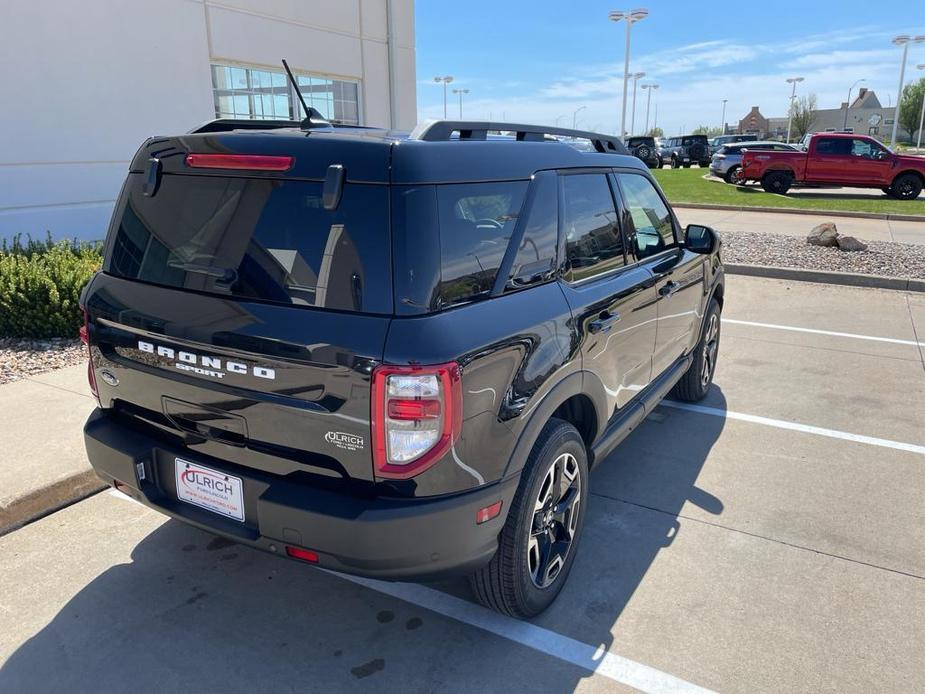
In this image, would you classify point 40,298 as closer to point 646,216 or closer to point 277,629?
point 277,629

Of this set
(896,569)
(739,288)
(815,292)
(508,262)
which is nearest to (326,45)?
(739,288)

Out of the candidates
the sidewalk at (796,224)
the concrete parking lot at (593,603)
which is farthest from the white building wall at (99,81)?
the sidewalk at (796,224)

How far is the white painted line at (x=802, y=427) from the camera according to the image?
4.58 m

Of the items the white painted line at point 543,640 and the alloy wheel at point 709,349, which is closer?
the white painted line at point 543,640

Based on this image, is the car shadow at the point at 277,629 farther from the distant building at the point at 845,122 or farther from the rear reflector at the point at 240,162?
the distant building at the point at 845,122

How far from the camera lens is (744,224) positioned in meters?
15.7

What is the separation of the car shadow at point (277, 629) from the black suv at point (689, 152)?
4195 cm

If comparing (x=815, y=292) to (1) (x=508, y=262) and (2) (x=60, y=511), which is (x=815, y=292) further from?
(2) (x=60, y=511)

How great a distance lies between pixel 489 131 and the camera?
2830mm

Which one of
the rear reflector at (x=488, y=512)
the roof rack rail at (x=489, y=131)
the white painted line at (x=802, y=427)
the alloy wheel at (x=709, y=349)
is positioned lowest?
the white painted line at (x=802, y=427)

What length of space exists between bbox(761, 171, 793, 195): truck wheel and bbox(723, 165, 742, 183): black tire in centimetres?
216

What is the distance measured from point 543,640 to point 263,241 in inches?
73.8

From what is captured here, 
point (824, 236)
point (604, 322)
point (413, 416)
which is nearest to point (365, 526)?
point (413, 416)

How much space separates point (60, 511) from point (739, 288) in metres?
8.50
